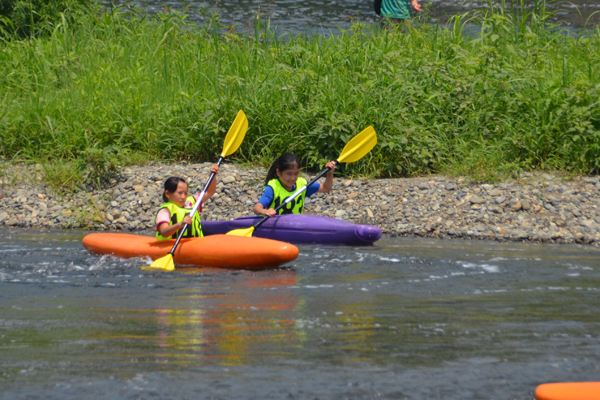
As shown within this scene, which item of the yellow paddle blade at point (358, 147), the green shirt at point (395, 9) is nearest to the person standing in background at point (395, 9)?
the green shirt at point (395, 9)

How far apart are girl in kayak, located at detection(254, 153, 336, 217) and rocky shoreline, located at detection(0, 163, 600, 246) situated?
56 centimetres

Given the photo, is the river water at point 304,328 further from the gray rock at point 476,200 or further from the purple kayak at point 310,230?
the gray rock at point 476,200

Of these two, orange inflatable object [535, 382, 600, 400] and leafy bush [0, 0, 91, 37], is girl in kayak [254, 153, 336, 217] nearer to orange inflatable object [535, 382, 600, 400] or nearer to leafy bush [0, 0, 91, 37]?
orange inflatable object [535, 382, 600, 400]

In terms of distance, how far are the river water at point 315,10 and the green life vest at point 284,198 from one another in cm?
720

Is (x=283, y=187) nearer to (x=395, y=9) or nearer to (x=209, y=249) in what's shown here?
(x=209, y=249)

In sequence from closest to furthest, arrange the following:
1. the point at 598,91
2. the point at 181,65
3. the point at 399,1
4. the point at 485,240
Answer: the point at 485,240 → the point at 598,91 → the point at 181,65 → the point at 399,1

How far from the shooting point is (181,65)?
8.38 meters

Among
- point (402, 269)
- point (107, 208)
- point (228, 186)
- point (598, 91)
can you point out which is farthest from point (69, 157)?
point (598, 91)

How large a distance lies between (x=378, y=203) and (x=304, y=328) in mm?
3254

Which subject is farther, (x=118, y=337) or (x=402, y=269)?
(x=402, y=269)

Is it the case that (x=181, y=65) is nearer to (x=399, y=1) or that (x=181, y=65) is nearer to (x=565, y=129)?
(x=399, y=1)

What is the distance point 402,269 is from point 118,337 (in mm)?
2058

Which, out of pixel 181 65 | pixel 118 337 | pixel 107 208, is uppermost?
pixel 181 65

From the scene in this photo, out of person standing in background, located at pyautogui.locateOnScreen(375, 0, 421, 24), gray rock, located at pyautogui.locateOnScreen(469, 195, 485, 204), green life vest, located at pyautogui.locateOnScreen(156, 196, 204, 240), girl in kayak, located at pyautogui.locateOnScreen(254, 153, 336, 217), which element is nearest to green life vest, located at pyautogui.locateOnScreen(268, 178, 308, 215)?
girl in kayak, located at pyautogui.locateOnScreen(254, 153, 336, 217)
